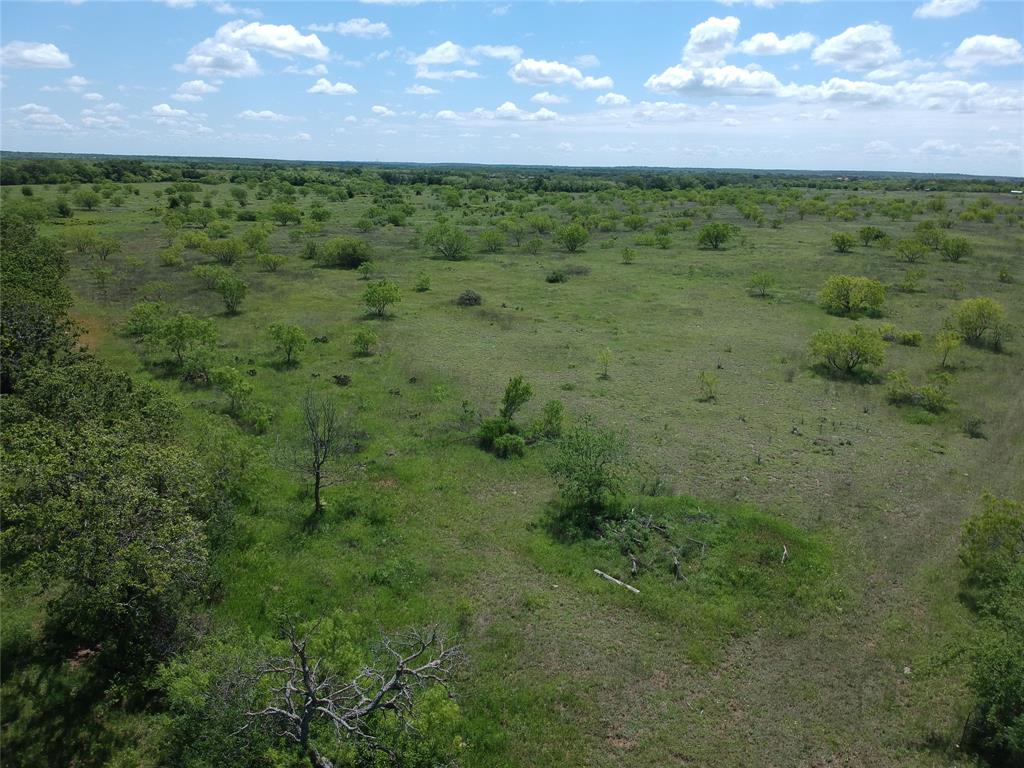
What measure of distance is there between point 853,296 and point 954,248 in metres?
27.4

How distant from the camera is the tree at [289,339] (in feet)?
106

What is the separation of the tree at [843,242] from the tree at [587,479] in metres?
57.0


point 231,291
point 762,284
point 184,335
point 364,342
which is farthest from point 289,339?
point 762,284

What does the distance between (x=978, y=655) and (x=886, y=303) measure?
135 feet

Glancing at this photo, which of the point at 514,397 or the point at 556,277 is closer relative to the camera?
the point at 514,397

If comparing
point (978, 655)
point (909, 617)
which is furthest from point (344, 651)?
point (909, 617)

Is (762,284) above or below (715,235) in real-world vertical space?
Result: below

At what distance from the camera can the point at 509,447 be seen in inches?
922

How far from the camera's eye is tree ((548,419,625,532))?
19547mm

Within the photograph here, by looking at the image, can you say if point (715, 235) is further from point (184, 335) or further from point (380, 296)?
point (184, 335)

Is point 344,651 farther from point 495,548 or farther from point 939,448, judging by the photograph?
point 939,448

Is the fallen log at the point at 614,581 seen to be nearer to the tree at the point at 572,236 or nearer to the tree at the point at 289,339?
the tree at the point at 289,339

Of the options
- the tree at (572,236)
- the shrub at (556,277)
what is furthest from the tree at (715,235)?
the shrub at (556,277)

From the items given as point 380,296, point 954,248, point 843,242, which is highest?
point 843,242
